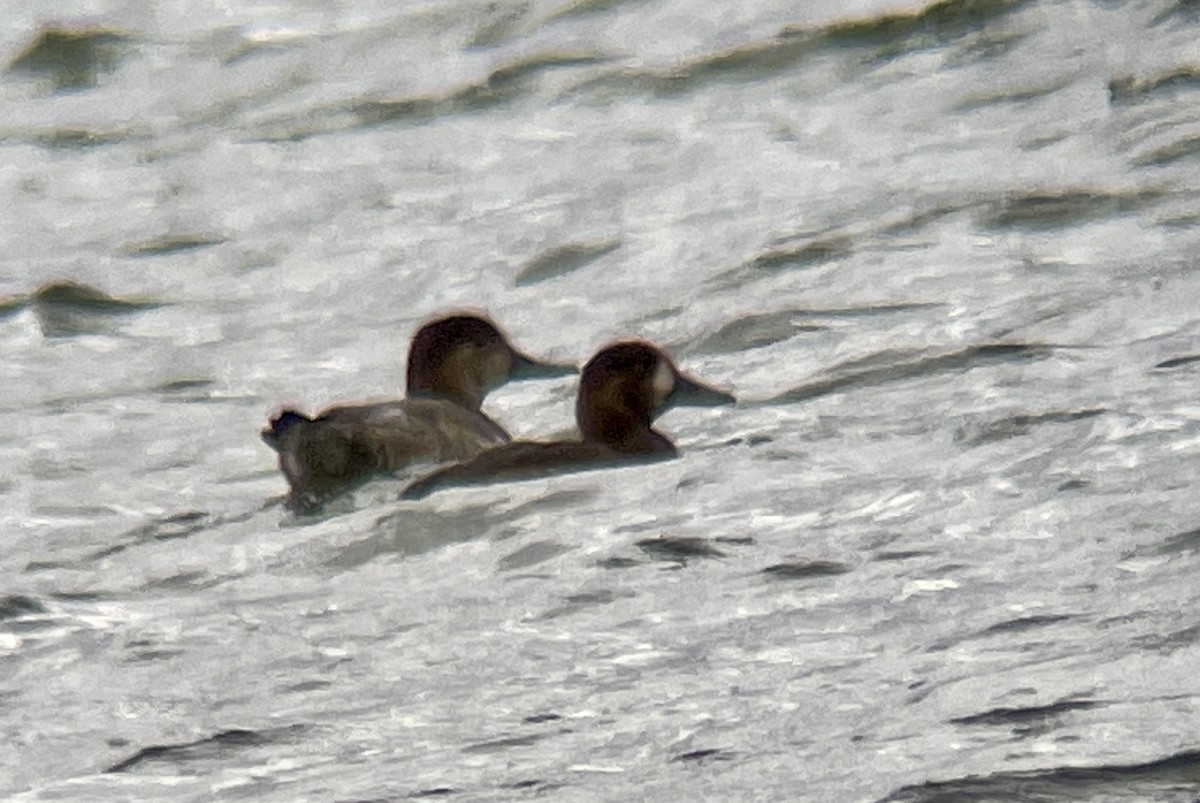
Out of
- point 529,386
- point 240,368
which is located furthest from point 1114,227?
point 240,368

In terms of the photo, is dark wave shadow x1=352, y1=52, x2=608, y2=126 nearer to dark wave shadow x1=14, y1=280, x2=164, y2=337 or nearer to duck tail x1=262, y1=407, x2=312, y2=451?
dark wave shadow x1=14, y1=280, x2=164, y2=337

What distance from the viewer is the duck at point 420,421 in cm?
679

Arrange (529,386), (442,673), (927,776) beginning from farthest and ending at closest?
(529,386) → (442,673) → (927,776)

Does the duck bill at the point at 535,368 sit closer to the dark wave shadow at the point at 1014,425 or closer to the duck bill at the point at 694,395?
the duck bill at the point at 694,395

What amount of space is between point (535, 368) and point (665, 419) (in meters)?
0.48

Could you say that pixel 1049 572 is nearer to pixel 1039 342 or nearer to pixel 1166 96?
pixel 1039 342

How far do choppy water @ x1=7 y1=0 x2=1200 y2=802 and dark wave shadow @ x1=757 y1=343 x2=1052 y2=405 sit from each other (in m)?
0.02

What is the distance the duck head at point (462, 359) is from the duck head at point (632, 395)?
40 cm

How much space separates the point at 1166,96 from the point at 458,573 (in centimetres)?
459

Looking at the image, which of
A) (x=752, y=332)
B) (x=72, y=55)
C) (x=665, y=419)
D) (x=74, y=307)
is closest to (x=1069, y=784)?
(x=665, y=419)

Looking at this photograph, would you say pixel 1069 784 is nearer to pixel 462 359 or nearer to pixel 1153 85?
pixel 462 359

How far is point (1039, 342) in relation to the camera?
754 cm

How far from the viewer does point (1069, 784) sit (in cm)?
441

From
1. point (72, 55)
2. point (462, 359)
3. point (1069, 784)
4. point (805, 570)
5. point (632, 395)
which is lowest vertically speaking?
point (1069, 784)
